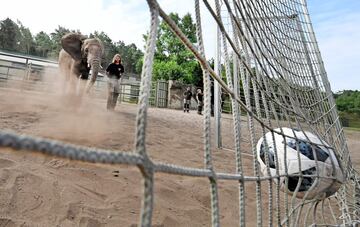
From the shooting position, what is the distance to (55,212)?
166 cm

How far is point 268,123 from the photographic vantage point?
1847mm

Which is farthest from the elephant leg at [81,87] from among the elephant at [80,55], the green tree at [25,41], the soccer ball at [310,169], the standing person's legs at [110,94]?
the green tree at [25,41]

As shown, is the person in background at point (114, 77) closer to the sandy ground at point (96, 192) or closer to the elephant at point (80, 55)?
the elephant at point (80, 55)

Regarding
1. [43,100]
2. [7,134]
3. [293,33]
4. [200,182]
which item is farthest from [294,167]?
[43,100]

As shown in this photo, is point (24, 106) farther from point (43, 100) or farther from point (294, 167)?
point (294, 167)

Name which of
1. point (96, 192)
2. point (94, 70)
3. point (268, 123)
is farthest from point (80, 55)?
point (268, 123)

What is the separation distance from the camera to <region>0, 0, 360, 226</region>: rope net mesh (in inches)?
22.0

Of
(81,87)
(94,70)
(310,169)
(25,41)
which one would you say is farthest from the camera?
(25,41)

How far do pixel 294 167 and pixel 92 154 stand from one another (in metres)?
1.62

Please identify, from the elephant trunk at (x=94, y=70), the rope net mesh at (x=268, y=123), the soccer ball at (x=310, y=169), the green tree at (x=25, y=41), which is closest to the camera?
the rope net mesh at (x=268, y=123)

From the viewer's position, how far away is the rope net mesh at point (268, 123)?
1.83 ft

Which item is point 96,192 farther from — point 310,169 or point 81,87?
point 81,87

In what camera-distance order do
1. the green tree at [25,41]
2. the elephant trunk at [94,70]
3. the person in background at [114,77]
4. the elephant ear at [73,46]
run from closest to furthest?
1. the elephant trunk at [94,70]
2. the elephant ear at [73,46]
3. the person in background at [114,77]
4. the green tree at [25,41]

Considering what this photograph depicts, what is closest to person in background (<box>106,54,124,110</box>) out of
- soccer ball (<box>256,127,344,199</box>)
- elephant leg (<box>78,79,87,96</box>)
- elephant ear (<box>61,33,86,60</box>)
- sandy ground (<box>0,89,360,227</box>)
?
elephant leg (<box>78,79,87,96</box>)
